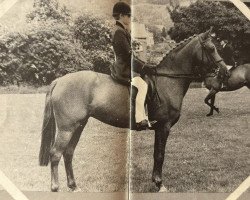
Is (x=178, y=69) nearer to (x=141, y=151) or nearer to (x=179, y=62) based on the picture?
(x=179, y=62)

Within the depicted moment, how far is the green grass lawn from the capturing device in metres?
2.52

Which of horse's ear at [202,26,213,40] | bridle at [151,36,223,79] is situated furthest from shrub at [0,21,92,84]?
horse's ear at [202,26,213,40]

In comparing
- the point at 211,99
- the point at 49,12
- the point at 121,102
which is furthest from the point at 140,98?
the point at 49,12

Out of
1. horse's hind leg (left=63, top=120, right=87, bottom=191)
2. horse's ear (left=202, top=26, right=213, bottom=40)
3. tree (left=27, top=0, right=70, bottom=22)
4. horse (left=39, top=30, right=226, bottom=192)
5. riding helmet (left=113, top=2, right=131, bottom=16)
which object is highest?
riding helmet (left=113, top=2, right=131, bottom=16)

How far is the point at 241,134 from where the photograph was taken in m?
2.59

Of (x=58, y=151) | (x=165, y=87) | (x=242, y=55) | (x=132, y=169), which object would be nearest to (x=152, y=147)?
(x=132, y=169)

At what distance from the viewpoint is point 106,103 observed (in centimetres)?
255

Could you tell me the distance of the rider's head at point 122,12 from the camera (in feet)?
8.37

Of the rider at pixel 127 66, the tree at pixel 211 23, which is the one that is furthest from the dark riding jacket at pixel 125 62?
the tree at pixel 211 23

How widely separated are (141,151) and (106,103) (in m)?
0.29

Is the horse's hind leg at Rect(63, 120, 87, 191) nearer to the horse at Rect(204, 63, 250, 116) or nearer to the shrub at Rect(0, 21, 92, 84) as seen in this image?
the shrub at Rect(0, 21, 92, 84)

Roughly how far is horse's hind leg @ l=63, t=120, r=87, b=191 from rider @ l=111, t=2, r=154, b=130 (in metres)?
0.28

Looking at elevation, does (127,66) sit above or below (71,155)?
above

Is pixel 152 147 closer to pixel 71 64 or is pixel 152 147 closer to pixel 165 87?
pixel 165 87
